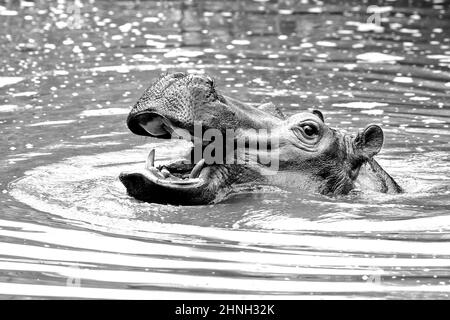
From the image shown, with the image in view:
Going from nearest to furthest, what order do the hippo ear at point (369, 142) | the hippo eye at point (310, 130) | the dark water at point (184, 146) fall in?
1. the dark water at point (184, 146)
2. the hippo eye at point (310, 130)
3. the hippo ear at point (369, 142)

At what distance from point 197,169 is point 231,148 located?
1.06ft

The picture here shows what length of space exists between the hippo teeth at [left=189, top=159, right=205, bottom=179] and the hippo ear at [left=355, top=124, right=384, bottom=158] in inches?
54.9

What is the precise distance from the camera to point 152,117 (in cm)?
808

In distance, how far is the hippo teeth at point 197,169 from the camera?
8109 mm

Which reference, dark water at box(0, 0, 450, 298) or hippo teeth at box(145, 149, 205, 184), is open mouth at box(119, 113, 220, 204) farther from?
dark water at box(0, 0, 450, 298)

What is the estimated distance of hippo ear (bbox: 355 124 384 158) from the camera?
28.8 ft

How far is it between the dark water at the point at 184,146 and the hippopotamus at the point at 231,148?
144 mm

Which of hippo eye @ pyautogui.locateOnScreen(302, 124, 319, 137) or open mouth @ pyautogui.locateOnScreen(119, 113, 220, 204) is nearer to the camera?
open mouth @ pyautogui.locateOnScreen(119, 113, 220, 204)

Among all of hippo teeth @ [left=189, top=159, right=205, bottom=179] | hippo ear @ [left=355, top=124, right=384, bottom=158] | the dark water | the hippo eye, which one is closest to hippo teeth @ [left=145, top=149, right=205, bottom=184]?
hippo teeth @ [left=189, top=159, right=205, bottom=179]

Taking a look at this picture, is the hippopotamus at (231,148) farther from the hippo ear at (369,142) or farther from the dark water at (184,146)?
the dark water at (184,146)

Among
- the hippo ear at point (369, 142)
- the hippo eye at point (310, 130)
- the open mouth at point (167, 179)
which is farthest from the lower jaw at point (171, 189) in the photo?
the hippo ear at point (369, 142)
